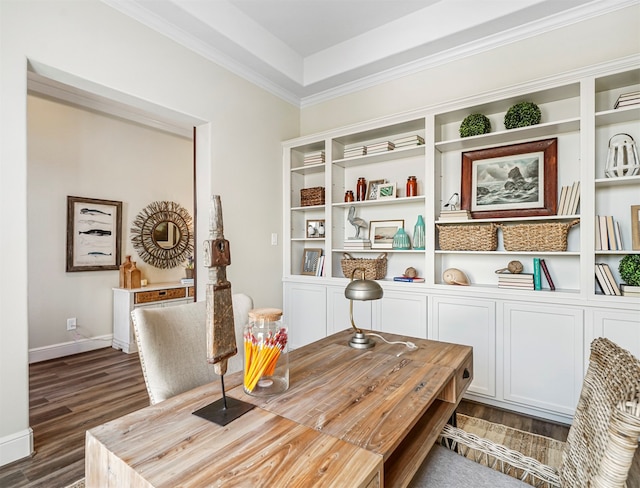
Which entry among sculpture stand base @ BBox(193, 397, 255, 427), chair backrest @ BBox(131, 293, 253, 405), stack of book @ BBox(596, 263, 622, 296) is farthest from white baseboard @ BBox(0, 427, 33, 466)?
stack of book @ BBox(596, 263, 622, 296)

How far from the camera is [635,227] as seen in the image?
2.13m

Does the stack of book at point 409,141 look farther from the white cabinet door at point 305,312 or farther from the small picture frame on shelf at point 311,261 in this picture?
the white cabinet door at point 305,312

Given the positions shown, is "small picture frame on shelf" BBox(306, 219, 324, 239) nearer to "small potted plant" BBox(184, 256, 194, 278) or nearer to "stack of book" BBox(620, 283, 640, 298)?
"small potted plant" BBox(184, 256, 194, 278)

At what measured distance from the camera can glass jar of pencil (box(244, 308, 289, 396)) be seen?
3.55 feet

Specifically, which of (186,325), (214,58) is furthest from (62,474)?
(214,58)

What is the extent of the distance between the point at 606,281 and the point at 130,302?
14.2ft

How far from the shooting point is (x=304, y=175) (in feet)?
12.8

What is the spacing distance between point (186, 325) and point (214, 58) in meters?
2.49

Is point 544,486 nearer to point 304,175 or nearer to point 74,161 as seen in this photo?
point 304,175

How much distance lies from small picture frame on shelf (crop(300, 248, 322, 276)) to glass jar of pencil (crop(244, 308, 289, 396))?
2456 millimetres

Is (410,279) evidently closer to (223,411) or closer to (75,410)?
(223,411)

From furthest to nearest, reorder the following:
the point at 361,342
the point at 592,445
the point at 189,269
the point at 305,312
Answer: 1. the point at 189,269
2. the point at 305,312
3. the point at 361,342
4. the point at 592,445

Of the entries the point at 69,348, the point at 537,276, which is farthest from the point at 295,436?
the point at 69,348

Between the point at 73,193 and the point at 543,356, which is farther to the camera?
the point at 73,193
